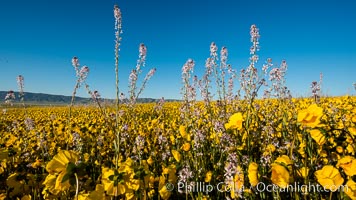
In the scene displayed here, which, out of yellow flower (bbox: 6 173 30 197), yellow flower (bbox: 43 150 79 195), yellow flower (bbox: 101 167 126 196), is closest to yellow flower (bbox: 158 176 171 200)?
yellow flower (bbox: 101 167 126 196)

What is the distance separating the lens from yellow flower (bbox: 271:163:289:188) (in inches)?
64.2

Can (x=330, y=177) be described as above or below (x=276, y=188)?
above

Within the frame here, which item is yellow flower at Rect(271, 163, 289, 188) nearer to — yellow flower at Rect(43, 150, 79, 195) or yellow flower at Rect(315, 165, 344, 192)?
yellow flower at Rect(315, 165, 344, 192)

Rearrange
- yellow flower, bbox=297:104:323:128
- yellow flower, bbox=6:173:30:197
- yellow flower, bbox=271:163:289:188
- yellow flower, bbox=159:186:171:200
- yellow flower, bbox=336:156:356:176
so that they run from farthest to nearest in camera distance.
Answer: yellow flower, bbox=6:173:30:197, yellow flower, bbox=159:186:171:200, yellow flower, bbox=336:156:356:176, yellow flower, bbox=297:104:323:128, yellow flower, bbox=271:163:289:188

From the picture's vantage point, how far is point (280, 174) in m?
1.65

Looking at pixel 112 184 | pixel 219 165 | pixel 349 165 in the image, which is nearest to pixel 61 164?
pixel 112 184

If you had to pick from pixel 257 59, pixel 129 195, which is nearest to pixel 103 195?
pixel 129 195

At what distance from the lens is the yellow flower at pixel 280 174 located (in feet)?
5.35

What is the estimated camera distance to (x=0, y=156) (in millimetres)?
2379

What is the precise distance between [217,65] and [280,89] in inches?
57.0

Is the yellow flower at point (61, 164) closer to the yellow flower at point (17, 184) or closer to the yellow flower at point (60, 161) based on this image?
the yellow flower at point (60, 161)

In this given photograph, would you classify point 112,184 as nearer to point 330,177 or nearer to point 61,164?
point 61,164

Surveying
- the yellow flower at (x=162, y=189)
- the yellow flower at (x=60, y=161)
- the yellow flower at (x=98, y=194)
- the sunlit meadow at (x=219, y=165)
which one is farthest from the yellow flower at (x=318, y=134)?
the yellow flower at (x=60, y=161)

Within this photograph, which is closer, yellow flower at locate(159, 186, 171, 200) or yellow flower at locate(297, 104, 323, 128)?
yellow flower at locate(297, 104, 323, 128)
